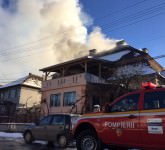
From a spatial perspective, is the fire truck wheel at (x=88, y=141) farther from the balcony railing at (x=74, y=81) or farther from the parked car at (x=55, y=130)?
the balcony railing at (x=74, y=81)

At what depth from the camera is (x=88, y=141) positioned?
9328 mm

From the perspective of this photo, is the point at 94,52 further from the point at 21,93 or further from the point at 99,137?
the point at 99,137

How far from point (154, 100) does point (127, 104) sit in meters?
0.90

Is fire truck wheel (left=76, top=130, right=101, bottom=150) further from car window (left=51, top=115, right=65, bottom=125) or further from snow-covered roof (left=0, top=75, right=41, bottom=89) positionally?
snow-covered roof (left=0, top=75, right=41, bottom=89)

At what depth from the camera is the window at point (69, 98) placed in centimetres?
2858

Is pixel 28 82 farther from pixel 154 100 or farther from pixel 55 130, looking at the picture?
pixel 154 100

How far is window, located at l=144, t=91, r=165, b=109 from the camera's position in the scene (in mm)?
7734

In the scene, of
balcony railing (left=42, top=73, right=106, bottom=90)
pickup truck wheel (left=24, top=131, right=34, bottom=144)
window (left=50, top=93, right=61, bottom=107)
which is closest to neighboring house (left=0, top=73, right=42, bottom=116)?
window (left=50, top=93, right=61, bottom=107)

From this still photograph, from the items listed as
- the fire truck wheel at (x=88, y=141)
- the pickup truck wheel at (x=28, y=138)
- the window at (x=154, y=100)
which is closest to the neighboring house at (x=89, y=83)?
the pickup truck wheel at (x=28, y=138)

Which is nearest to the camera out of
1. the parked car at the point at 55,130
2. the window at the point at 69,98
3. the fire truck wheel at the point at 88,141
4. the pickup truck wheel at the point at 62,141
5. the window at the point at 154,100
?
the window at the point at 154,100

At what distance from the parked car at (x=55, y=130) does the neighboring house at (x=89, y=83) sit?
1121 cm

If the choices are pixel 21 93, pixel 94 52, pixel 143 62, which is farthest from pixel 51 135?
pixel 21 93

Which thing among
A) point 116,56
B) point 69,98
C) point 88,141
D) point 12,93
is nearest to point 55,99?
point 69,98

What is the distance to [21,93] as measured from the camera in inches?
1785
